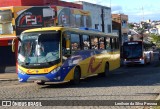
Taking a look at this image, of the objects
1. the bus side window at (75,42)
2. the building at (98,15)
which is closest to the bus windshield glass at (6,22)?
the bus side window at (75,42)

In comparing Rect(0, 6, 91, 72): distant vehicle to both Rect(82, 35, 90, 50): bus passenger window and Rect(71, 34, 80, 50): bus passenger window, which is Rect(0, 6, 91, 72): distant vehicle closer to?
Rect(82, 35, 90, 50): bus passenger window

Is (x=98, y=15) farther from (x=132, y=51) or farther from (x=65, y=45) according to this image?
(x=65, y=45)

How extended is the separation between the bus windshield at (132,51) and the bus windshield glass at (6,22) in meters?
14.2

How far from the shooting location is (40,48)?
1762 cm

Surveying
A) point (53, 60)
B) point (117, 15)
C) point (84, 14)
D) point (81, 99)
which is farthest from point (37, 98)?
point (117, 15)

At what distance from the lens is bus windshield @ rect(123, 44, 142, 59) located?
41.1m

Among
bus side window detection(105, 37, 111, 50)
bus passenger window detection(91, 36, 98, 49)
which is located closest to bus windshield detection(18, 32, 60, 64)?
bus passenger window detection(91, 36, 98, 49)

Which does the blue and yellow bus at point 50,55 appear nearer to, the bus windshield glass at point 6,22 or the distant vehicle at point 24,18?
the distant vehicle at point 24,18

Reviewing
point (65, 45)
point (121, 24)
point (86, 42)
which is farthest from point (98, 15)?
point (65, 45)

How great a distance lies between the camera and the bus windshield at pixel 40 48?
17547 millimetres

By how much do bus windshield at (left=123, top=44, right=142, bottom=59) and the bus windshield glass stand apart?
14.2 metres

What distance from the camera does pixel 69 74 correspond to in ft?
59.7

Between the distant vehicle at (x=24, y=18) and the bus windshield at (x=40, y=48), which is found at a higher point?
the distant vehicle at (x=24, y=18)

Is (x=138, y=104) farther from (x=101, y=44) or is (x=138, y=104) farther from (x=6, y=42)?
(x=6, y=42)
